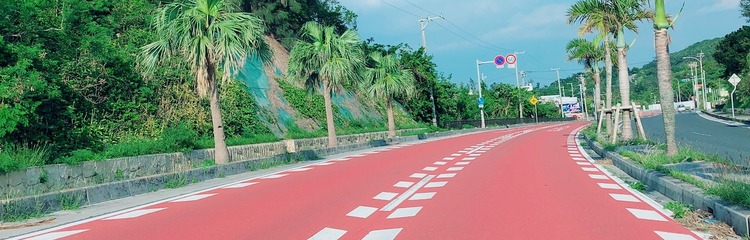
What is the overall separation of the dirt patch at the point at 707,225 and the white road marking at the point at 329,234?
4247mm

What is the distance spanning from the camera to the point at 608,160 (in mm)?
19609

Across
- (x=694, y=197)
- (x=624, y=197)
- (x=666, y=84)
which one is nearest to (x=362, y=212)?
(x=624, y=197)

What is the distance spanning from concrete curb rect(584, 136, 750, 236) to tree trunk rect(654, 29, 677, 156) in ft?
4.96

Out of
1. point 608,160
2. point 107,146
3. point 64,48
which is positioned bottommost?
point 608,160

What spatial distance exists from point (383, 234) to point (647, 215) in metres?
3.77

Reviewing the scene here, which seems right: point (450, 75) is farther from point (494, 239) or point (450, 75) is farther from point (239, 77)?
point (494, 239)

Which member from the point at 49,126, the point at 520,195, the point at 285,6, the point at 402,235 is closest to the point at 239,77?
the point at 285,6

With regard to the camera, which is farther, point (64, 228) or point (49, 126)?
point (49, 126)

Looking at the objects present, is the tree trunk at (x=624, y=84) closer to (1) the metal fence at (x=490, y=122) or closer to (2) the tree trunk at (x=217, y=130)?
(2) the tree trunk at (x=217, y=130)

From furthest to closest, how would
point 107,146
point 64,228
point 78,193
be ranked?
point 107,146 < point 78,193 < point 64,228

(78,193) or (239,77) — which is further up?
(239,77)

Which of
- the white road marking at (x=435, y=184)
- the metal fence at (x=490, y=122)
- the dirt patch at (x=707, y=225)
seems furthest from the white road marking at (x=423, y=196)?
the metal fence at (x=490, y=122)

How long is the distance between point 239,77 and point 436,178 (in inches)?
848

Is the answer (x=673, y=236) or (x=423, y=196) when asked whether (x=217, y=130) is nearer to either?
(x=423, y=196)
